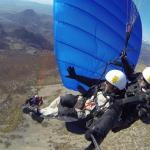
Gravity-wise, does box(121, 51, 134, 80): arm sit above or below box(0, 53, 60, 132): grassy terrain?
above

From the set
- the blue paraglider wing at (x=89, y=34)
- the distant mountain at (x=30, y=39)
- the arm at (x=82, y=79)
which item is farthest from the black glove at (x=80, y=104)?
the distant mountain at (x=30, y=39)

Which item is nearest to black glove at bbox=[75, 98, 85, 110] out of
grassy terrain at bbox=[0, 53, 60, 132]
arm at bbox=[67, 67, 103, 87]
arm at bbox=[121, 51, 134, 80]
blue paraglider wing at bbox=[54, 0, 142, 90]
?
arm at bbox=[67, 67, 103, 87]

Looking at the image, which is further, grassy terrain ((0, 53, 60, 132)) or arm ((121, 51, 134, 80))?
grassy terrain ((0, 53, 60, 132))

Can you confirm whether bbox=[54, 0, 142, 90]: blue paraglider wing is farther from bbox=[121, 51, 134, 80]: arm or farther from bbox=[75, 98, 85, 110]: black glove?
bbox=[75, 98, 85, 110]: black glove

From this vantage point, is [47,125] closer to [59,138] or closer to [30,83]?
[59,138]

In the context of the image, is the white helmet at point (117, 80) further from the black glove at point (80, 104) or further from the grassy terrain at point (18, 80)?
the grassy terrain at point (18, 80)

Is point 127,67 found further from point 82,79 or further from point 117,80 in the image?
point 117,80

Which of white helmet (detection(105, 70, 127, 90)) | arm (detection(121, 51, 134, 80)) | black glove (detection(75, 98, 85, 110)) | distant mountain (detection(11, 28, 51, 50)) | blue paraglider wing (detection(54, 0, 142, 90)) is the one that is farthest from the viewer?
distant mountain (detection(11, 28, 51, 50))

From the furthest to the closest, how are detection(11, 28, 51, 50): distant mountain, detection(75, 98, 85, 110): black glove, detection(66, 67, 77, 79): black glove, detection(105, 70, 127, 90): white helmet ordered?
detection(11, 28, 51, 50): distant mountain < detection(66, 67, 77, 79): black glove < detection(75, 98, 85, 110): black glove < detection(105, 70, 127, 90): white helmet
